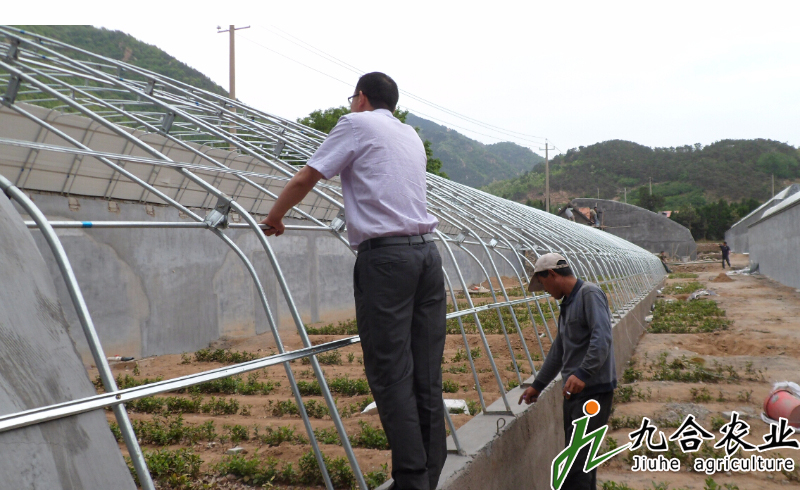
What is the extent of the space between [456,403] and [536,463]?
54.9 inches

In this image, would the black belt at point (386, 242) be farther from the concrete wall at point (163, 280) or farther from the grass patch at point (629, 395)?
the concrete wall at point (163, 280)

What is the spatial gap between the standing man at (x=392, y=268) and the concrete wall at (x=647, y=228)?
50.5m

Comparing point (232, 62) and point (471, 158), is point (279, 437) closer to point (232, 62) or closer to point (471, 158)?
point (232, 62)

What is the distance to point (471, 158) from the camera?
133 meters

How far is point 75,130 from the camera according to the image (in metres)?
9.98

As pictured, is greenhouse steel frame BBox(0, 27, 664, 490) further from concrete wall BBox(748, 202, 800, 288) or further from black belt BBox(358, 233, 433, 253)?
concrete wall BBox(748, 202, 800, 288)

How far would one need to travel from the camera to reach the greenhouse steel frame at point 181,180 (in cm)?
255

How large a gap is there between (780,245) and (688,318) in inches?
523

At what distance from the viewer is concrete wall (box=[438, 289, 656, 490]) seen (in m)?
3.71

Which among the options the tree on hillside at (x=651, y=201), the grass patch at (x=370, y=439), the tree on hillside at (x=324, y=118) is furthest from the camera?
the tree on hillside at (x=651, y=201)

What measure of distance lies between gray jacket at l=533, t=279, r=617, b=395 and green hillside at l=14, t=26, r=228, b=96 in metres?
29.0

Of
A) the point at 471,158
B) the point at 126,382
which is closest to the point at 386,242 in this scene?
the point at 126,382

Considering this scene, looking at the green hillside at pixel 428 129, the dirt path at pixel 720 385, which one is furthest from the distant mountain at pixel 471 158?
the dirt path at pixel 720 385

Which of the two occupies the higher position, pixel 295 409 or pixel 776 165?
pixel 776 165
